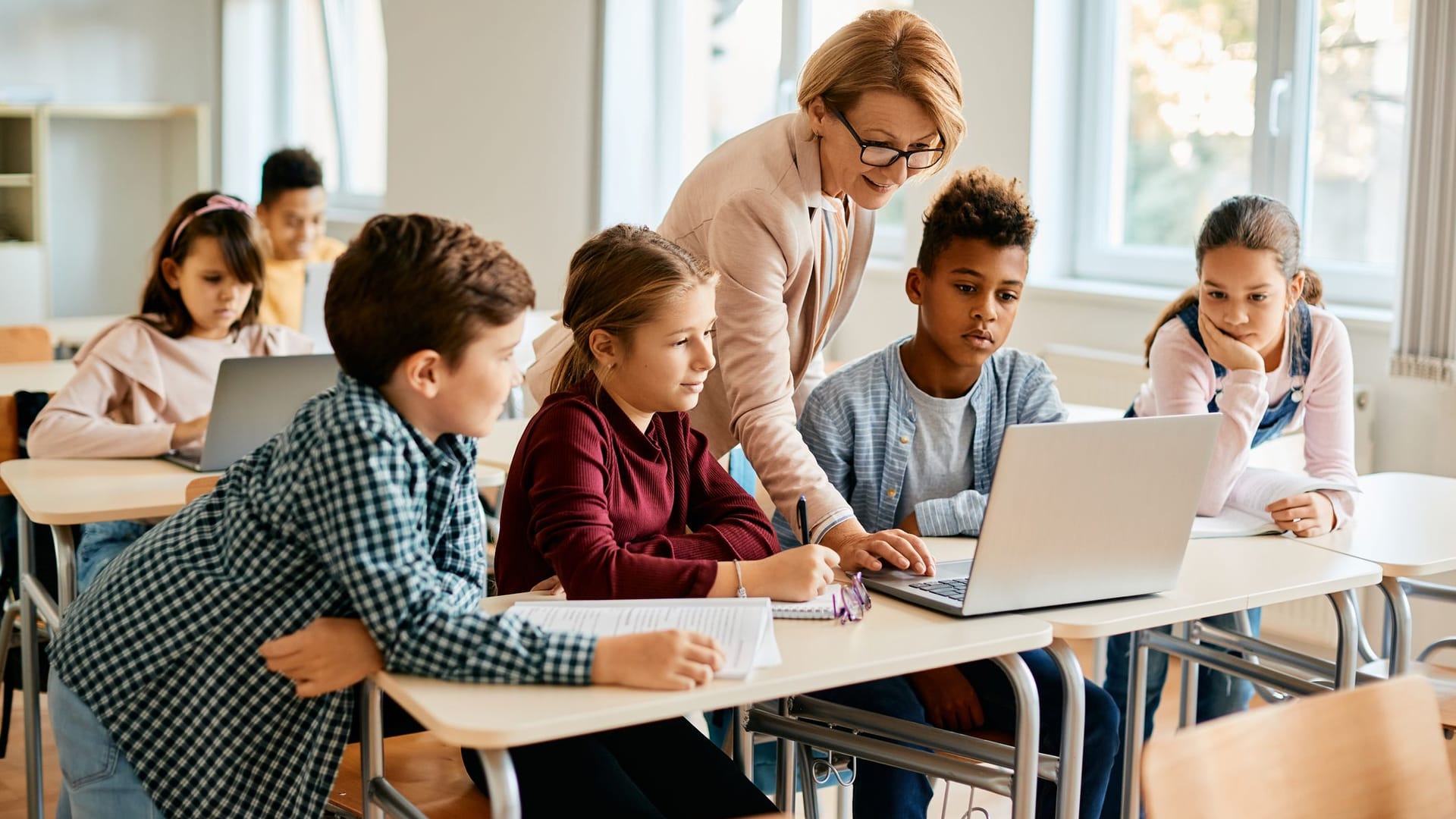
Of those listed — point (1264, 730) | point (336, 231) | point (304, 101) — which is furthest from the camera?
point (304, 101)

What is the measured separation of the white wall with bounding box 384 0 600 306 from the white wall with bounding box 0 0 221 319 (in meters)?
2.21

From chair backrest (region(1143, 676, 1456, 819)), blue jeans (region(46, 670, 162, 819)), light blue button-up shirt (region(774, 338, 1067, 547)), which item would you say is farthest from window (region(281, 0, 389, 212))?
chair backrest (region(1143, 676, 1456, 819))

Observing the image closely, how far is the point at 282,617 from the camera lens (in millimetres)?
1370

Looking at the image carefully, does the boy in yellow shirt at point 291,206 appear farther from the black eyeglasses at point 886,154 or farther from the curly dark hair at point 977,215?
the black eyeglasses at point 886,154

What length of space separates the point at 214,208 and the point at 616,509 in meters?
1.51

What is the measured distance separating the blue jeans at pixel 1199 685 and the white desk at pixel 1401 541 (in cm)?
36

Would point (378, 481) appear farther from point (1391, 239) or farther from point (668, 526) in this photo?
point (1391, 239)

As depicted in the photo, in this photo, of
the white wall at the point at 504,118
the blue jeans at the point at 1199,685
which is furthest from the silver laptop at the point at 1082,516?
the white wall at the point at 504,118

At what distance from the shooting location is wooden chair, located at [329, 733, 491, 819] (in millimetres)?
1621

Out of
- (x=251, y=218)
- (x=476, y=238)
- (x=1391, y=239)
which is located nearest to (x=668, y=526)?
(x=476, y=238)

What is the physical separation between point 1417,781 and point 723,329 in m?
0.96

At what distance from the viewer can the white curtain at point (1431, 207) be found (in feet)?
9.55

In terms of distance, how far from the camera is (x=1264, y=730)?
1210 mm

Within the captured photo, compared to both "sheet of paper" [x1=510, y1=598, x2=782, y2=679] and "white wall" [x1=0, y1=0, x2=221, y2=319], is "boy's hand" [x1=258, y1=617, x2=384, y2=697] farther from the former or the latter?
"white wall" [x1=0, y1=0, x2=221, y2=319]
